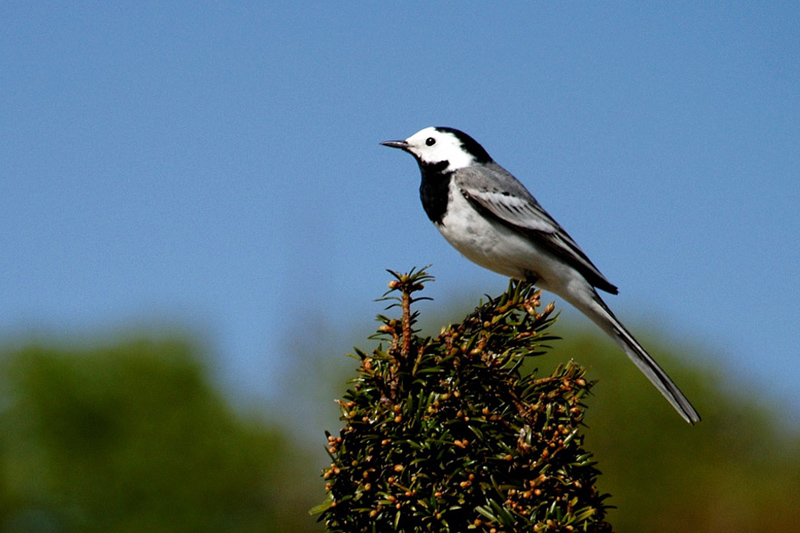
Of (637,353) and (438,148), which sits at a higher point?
(438,148)

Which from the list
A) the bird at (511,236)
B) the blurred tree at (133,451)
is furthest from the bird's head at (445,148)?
the blurred tree at (133,451)

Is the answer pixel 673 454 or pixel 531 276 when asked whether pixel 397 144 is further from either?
pixel 673 454

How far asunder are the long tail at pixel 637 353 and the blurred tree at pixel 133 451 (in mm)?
19337

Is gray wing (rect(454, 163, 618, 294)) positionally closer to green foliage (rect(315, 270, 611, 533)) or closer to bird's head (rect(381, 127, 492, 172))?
bird's head (rect(381, 127, 492, 172))

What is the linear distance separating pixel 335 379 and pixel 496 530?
2766cm

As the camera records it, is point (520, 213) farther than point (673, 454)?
No

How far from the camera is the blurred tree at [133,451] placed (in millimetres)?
23875

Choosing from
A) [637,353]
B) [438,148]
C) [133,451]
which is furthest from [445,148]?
[133,451]

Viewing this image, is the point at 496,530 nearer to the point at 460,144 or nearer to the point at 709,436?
the point at 460,144

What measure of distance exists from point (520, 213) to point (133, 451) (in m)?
20.3

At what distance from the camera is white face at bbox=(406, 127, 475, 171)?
689 cm

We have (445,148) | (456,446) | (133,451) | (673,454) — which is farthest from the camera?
(673,454)

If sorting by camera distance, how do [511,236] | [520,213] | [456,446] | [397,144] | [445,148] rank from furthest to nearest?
[397,144], [445,148], [520,213], [511,236], [456,446]

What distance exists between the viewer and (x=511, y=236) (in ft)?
20.6
